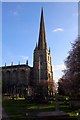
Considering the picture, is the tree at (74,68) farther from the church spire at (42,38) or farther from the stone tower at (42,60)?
the church spire at (42,38)

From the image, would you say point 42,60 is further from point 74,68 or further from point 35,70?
point 74,68

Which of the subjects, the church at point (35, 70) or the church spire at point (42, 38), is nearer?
the church at point (35, 70)

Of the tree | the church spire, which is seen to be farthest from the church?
the tree

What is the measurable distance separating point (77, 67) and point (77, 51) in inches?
83.8

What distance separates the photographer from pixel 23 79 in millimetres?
131750

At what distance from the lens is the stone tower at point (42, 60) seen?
128375mm

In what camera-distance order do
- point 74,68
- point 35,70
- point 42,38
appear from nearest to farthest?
1. point 74,68
2. point 35,70
3. point 42,38

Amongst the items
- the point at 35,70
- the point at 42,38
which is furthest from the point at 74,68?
the point at 42,38

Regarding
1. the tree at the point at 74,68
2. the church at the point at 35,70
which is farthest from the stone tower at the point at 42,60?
the tree at the point at 74,68

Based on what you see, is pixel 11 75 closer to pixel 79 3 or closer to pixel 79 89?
pixel 79 89

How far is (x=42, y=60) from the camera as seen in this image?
131250 mm

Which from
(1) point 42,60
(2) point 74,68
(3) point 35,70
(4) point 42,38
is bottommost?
(2) point 74,68

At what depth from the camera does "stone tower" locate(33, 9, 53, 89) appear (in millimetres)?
128375

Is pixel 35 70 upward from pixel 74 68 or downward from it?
upward
